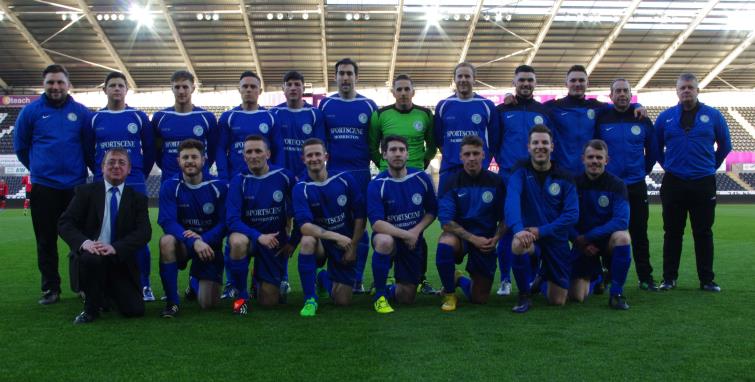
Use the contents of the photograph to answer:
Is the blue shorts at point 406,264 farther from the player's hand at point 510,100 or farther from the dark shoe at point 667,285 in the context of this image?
the dark shoe at point 667,285

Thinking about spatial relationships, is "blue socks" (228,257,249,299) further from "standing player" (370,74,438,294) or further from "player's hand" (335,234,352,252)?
"standing player" (370,74,438,294)

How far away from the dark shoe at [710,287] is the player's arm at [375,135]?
104 inches

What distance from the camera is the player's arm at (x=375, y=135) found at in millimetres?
4867

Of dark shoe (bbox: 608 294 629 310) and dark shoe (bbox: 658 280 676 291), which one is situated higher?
dark shoe (bbox: 608 294 629 310)

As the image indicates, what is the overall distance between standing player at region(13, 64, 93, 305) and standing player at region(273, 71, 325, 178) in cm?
150

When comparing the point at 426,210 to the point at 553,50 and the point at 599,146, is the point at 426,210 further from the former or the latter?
the point at 553,50

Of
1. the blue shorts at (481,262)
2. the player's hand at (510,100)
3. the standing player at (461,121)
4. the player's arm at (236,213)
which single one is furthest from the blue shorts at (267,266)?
the player's hand at (510,100)

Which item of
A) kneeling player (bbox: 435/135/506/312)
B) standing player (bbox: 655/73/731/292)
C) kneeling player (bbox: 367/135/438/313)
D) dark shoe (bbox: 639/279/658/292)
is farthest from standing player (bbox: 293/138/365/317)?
standing player (bbox: 655/73/731/292)

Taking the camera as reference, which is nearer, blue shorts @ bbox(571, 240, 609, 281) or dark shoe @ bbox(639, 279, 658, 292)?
blue shorts @ bbox(571, 240, 609, 281)

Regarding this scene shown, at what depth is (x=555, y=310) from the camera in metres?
3.74

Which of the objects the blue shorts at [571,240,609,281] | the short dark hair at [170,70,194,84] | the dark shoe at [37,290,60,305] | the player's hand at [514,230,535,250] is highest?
the short dark hair at [170,70,194,84]

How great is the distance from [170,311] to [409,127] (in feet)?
7.36

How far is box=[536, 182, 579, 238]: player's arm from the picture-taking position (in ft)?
12.7

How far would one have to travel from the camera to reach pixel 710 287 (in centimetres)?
445
